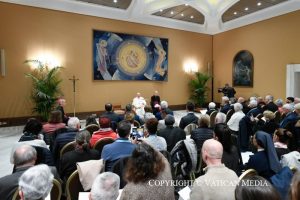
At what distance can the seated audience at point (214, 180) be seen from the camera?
1.64 m

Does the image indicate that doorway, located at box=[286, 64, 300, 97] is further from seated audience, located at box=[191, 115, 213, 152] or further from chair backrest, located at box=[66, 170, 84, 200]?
chair backrest, located at box=[66, 170, 84, 200]

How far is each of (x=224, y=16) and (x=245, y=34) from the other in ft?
4.85

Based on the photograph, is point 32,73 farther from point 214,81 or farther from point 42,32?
point 214,81

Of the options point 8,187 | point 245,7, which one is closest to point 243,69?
point 245,7

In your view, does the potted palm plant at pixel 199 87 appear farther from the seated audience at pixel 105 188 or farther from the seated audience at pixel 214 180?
the seated audience at pixel 105 188

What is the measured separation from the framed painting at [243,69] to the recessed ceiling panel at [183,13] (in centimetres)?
298

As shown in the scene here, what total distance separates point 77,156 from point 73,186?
0.41m

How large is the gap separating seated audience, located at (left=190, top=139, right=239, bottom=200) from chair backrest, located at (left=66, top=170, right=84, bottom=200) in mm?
1237

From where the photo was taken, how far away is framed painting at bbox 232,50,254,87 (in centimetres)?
1172

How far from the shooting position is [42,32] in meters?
9.20

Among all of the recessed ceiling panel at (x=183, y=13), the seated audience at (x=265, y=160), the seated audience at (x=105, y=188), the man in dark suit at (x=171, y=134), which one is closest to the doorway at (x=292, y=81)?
the recessed ceiling panel at (x=183, y=13)

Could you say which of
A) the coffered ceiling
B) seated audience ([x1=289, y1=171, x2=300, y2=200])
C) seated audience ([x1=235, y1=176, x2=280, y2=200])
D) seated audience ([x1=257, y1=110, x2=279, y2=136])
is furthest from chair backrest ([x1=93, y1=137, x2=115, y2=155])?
the coffered ceiling

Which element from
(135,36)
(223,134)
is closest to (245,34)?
(135,36)

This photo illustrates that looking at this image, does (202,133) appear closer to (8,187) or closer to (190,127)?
(190,127)
